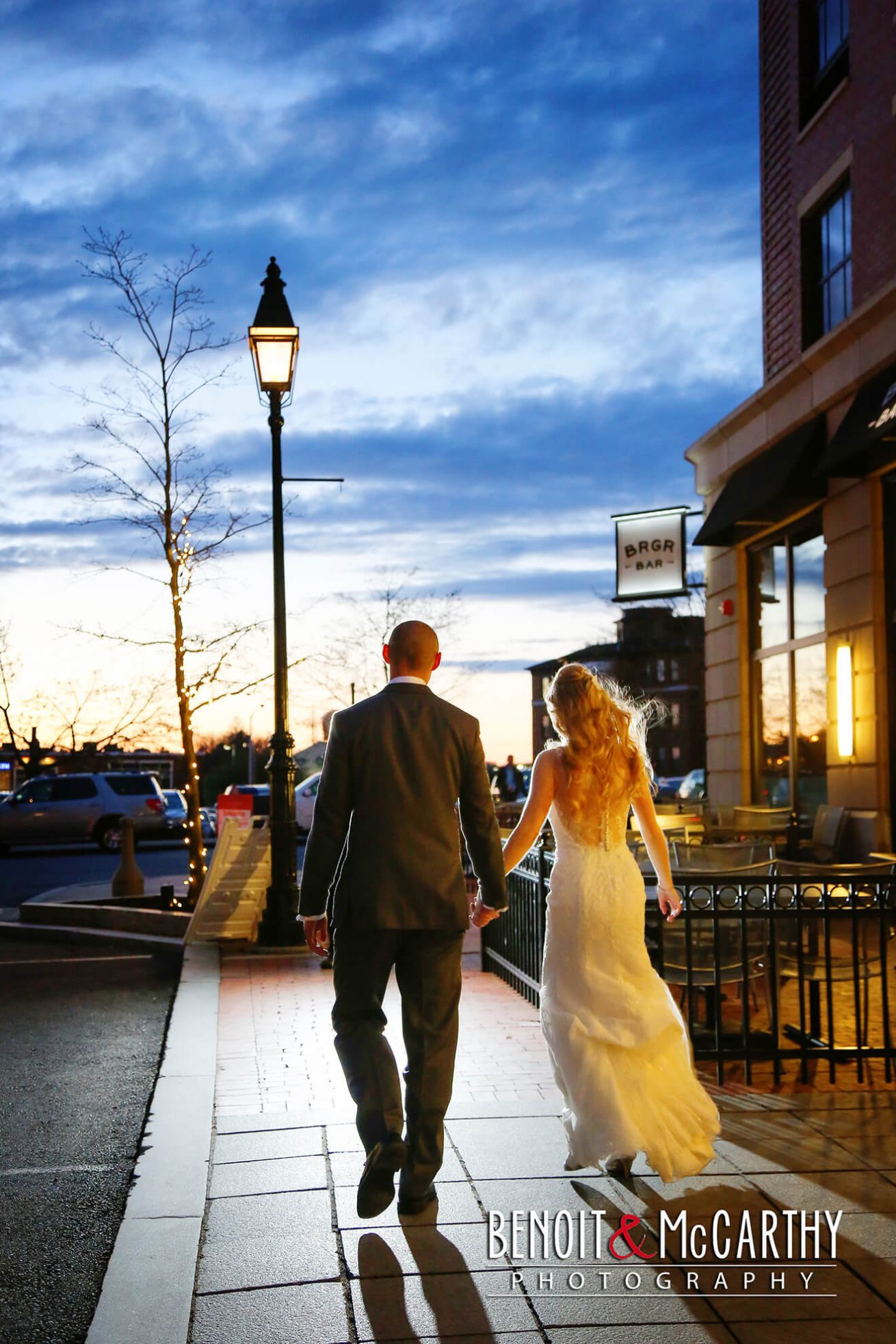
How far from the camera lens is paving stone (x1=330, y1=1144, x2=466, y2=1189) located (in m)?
4.82

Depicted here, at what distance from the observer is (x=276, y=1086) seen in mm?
6406

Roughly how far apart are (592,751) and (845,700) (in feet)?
32.6

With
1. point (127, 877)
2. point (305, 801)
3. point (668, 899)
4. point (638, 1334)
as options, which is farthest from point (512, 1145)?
point (305, 801)

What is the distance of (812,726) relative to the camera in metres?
15.6

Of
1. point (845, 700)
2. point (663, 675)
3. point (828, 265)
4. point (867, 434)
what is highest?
point (828, 265)

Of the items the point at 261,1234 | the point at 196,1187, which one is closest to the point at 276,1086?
the point at 196,1187

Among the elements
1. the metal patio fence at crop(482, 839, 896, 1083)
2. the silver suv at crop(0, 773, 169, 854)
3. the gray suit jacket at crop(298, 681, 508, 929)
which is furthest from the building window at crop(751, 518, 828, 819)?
the silver suv at crop(0, 773, 169, 854)

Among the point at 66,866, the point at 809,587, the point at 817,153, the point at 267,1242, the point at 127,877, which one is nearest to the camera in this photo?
the point at 267,1242

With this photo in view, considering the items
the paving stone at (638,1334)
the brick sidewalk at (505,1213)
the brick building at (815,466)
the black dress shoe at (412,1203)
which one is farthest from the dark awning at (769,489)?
the paving stone at (638,1334)

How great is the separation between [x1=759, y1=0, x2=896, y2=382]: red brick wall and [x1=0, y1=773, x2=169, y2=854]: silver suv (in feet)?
58.5

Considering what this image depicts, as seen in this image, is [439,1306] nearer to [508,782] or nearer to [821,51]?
[821,51]

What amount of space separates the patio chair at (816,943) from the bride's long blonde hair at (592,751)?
1.70m

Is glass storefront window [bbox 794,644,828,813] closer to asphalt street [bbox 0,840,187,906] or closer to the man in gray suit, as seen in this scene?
asphalt street [bbox 0,840,187,906]

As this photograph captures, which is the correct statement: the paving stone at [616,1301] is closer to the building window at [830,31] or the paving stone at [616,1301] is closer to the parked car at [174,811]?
the building window at [830,31]
